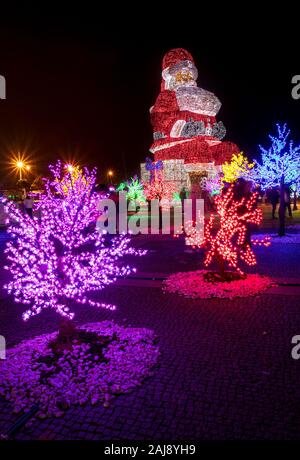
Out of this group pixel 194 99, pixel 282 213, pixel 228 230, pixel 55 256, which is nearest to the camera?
pixel 55 256

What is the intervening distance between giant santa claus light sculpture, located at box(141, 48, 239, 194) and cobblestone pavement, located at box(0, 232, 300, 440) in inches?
1141

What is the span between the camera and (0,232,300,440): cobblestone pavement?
3.36m

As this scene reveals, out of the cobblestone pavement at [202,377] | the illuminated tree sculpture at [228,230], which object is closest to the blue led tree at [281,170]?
the illuminated tree sculpture at [228,230]

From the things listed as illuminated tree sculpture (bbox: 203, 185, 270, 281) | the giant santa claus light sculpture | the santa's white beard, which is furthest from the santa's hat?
illuminated tree sculpture (bbox: 203, 185, 270, 281)

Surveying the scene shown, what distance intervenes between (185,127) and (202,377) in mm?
33967

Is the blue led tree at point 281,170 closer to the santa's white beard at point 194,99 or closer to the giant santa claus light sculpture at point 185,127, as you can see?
the giant santa claus light sculpture at point 185,127

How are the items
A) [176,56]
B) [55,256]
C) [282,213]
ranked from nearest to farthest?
[55,256] < [282,213] < [176,56]

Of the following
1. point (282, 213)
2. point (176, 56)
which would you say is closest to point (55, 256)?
point (282, 213)

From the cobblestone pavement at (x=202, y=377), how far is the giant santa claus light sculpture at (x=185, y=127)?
28983mm

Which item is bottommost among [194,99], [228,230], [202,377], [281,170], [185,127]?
[202,377]

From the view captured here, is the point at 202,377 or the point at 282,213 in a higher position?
the point at 282,213

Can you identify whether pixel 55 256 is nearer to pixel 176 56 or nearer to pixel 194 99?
pixel 194 99

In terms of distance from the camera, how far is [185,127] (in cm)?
3575

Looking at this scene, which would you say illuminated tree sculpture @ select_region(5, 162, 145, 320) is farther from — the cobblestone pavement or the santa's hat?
the santa's hat
